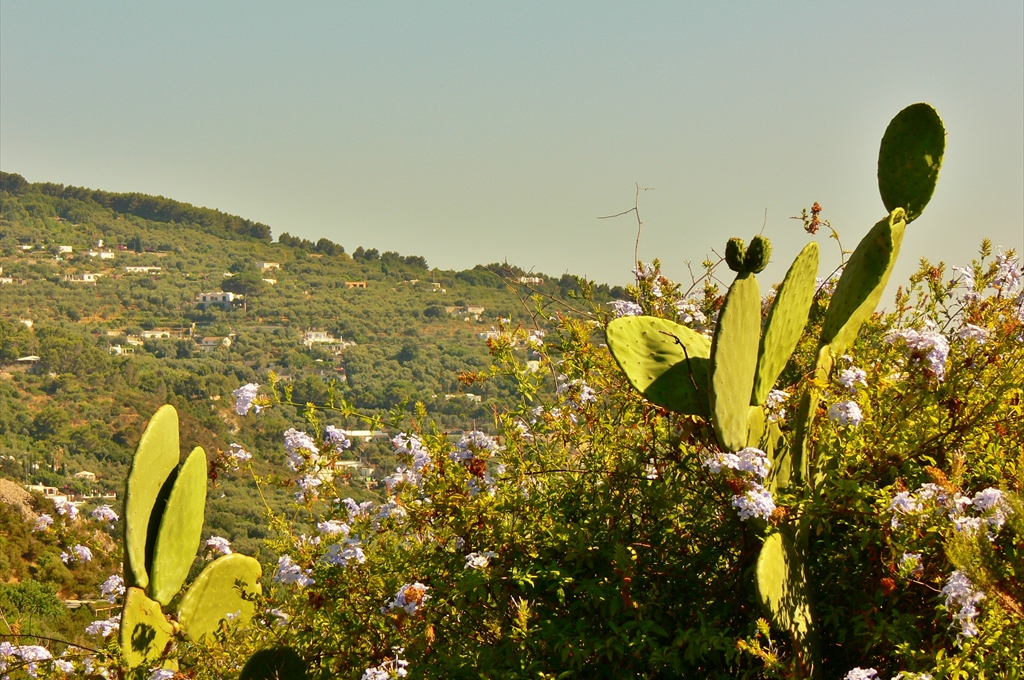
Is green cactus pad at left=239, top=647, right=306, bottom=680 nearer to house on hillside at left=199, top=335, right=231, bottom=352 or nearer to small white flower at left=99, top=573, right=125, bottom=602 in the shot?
small white flower at left=99, top=573, right=125, bottom=602

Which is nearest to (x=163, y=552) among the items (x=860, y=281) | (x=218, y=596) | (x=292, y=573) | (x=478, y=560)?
(x=218, y=596)

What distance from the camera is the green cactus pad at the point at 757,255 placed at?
2414mm

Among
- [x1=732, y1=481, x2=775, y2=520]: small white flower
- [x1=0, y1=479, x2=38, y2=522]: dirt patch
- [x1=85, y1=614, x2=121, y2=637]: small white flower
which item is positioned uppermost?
[x1=732, y1=481, x2=775, y2=520]: small white flower

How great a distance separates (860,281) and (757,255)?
2.03ft

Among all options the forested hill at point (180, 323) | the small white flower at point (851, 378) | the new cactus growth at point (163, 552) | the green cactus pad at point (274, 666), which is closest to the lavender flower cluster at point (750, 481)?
the small white flower at point (851, 378)

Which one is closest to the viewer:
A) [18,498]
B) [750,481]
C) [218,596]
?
[750,481]

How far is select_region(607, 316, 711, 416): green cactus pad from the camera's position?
8.53ft

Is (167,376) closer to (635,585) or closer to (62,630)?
(62,630)

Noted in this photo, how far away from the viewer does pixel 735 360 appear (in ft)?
8.00

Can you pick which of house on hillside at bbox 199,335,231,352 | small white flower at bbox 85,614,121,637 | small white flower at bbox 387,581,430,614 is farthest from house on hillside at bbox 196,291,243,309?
small white flower at bbox 387,581,430,614

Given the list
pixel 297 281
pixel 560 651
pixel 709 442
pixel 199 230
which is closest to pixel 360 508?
pixel 560 651

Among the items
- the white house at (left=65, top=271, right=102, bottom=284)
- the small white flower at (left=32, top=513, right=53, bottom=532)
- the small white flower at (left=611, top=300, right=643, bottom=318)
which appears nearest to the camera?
the small white flower at (left=611, top=300, right=643, bottom=318)

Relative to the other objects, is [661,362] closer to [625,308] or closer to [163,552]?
[625,308]

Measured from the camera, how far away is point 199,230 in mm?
93125
